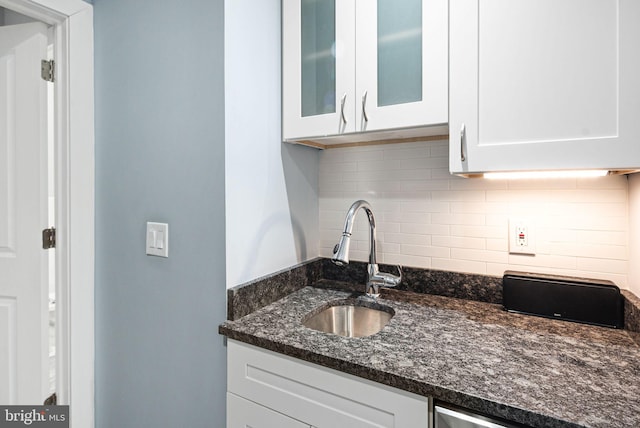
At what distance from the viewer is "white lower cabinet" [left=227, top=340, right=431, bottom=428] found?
821 millimetres

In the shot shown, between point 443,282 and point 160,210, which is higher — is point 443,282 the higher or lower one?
the lower one

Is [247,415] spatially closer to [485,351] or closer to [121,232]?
[485,351]

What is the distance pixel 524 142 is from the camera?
94 centimetres

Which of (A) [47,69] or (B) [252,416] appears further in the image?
(A) [47,69]

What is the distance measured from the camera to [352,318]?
1.37m

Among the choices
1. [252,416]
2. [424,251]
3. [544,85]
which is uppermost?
[544,85]

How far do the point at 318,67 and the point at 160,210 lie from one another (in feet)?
2.66

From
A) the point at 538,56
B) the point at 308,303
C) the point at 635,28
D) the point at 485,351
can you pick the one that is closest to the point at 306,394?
the point at 308,303

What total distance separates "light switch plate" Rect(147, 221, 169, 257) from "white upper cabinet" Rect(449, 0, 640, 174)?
1.04 metres

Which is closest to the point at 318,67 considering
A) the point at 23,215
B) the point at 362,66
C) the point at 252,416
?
the point at 362,66

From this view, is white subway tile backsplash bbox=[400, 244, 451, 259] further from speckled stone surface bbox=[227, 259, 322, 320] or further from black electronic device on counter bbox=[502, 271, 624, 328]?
speckled stone surface bbox=[227, 259, 322, 320]

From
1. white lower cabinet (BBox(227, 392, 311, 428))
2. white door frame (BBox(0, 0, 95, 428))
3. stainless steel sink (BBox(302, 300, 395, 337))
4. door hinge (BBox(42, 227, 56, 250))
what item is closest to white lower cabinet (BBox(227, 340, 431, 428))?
white lower cabinet (BBox(227, 392, 311, 428))

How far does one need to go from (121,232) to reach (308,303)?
0.82 meters

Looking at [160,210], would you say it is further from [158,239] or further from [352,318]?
[352,318]
